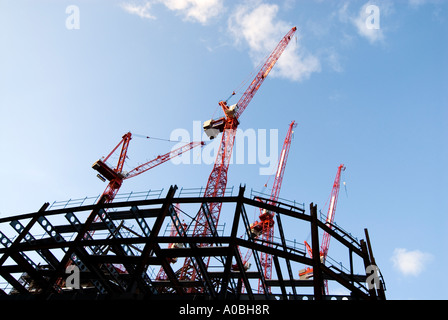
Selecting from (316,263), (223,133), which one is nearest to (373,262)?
(316,263)

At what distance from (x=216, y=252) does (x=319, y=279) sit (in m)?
5.62

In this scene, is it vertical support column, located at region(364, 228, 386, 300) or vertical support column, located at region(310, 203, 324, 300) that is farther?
vertical support column, located at region(364, 228, 386, 300)

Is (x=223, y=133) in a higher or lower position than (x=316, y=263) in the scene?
higher

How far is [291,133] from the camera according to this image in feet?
226

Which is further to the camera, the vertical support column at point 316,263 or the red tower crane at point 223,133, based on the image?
the red tower crane at point 223,133

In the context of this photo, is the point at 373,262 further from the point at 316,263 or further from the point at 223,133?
the point at 223,133

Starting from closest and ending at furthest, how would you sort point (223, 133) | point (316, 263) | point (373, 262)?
point (316, 263), point (373, 262), point (223, 133)

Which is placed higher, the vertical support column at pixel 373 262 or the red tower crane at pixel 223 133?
the red tower crane at pixel 223 133

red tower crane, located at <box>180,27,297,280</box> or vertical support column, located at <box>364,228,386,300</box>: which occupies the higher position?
red tower crane, located at <box>180,27,297,280</box>

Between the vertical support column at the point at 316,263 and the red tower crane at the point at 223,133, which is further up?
the red tower crane at the point at 223,133

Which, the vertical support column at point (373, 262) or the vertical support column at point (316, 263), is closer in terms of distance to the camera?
the vertical support column at point (316, 263)
